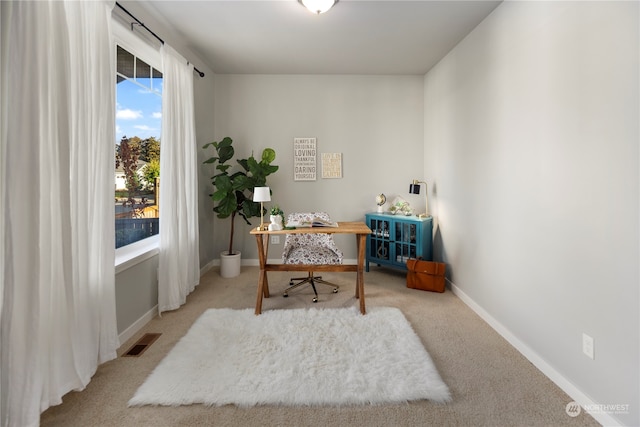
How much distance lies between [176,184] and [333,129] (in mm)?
2247

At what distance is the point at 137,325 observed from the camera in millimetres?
2506

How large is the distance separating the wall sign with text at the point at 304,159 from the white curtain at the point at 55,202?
2.46 meters

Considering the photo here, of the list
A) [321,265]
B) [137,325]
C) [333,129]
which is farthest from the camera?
[333,129]

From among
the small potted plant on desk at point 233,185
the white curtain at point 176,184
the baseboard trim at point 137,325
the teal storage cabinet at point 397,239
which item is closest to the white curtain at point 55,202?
the baseboard trim at point 137,325

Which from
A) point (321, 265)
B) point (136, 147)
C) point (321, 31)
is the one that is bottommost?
point (321, 265)

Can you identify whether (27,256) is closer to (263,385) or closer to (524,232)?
(263,385)

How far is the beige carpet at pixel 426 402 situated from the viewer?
155 cm

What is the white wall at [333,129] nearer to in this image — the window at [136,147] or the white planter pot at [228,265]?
the white planter pot at [228,265]

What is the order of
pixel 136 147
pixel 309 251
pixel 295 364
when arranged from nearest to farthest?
pixel 295 364 < pixel 136 147 < pixel 309 251

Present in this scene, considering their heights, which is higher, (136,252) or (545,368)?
(136,252)

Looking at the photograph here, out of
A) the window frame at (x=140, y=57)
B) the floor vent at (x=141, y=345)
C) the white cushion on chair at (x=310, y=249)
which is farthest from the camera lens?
the white cushion on chair at (x=310, y=249)

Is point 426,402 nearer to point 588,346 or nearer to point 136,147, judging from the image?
point 588,346

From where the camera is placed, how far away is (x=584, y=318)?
5.57ft

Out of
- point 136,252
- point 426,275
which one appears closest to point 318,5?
point 136,252
